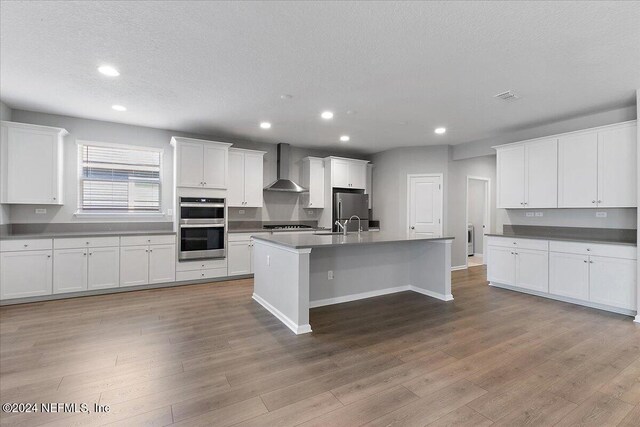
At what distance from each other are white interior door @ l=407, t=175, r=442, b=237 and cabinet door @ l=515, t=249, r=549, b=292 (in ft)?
5.69

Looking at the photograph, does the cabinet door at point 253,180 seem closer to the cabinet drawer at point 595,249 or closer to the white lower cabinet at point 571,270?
the white lower cabinet at point 571,270

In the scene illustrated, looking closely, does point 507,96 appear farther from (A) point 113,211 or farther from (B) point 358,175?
(A) point 113,211

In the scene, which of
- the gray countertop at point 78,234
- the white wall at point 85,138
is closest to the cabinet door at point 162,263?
the gray countertop at point 78,234

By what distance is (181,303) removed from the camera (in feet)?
13.5

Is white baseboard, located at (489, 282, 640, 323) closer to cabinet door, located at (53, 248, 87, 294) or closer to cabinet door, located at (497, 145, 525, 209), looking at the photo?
cabinet door, located at (497, 145, 525, 209)

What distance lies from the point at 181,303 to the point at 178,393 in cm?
224

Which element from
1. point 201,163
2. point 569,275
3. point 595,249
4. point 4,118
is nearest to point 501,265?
point 569,275

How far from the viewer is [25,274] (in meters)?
4.04

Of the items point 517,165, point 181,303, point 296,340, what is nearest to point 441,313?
point 296,340

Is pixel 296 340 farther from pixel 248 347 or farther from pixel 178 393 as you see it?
pixel 178 393

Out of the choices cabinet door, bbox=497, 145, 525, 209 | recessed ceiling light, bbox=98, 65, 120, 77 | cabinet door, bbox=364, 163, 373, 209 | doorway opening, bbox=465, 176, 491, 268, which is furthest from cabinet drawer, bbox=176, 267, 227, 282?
doorway opening, bbox=465, 176, 491, 268

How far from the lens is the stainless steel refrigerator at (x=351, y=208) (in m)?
6.64

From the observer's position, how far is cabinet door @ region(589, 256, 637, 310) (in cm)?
366

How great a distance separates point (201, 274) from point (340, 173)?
349 centimetres
